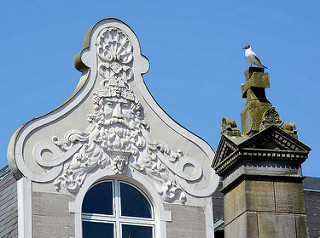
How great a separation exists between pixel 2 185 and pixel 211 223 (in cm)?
454

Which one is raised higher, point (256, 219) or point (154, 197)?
point (154, 197)

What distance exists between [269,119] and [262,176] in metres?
0.97

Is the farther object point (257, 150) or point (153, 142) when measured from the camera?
point (153, 142)

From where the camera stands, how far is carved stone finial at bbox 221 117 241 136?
18.4 meters

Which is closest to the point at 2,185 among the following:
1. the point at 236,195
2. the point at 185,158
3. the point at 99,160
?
the point at 99,160

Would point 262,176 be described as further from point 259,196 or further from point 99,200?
point 99,200

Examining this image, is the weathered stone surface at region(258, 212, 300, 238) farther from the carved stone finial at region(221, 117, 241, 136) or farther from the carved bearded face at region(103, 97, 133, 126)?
the carved bearded face at region(103, 97, 133, 126)

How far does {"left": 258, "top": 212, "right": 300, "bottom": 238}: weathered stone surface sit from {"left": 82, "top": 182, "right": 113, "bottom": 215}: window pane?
596 centimetres

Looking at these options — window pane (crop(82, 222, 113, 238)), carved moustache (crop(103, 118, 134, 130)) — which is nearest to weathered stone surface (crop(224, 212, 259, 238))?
window pane (crop(82, 222, 113, 238))

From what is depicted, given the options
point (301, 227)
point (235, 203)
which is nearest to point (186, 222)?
point (235, 203)

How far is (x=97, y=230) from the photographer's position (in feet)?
74.5

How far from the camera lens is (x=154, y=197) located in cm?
2341

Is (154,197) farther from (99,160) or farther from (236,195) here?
(236,195)

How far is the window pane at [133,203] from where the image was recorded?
2325 cm
